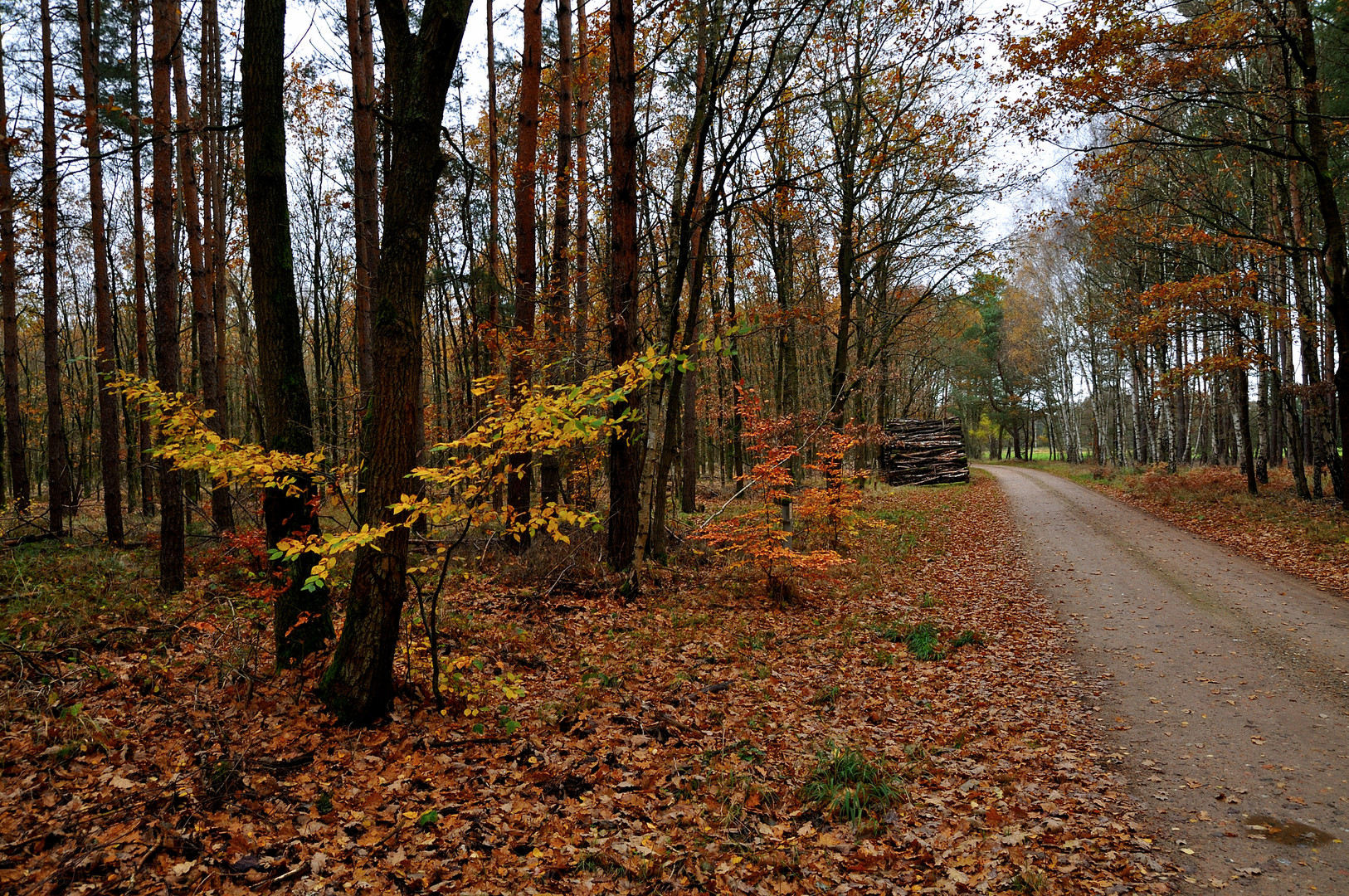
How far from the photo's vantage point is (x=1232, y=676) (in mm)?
6113

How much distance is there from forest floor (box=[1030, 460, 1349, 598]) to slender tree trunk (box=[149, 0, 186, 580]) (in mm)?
15490

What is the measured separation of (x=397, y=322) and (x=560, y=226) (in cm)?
664

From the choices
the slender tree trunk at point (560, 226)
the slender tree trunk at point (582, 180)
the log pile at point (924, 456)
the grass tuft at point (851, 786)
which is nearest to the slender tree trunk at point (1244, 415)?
the log pile at point (924, 456)

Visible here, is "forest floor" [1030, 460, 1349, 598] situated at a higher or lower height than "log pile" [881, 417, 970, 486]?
lower

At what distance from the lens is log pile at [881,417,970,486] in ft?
81.1

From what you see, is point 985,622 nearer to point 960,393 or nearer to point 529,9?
point 529,9

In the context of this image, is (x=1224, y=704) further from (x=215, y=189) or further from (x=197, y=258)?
(x=215, y=189)

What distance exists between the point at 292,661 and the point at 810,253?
16.6 metres

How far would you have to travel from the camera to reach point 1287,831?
3768mm

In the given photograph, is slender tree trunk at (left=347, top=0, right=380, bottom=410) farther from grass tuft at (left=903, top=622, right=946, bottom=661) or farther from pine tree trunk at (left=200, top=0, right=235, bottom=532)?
grass tuft at (left=903, top=622, right=946, bottom=661)

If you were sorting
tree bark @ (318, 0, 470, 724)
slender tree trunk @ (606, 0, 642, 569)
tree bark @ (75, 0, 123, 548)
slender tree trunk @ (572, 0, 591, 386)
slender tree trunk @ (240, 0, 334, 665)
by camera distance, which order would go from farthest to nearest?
1. slender tree trunk @ (572, 0, 591, 386)
2. tree bark @ (75, 0, 123, 548)
3. slender tree trunk @ (606, 0, 642, 569)
4. slender tree trunk @ (240, 0, 334, 665)
5. tree bark @ (318, 0, 470, 724)

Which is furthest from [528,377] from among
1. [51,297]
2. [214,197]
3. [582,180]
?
[214,197]

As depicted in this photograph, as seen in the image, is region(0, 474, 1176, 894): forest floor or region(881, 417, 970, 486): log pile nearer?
region(0, 474, 1176, 894): forest floor

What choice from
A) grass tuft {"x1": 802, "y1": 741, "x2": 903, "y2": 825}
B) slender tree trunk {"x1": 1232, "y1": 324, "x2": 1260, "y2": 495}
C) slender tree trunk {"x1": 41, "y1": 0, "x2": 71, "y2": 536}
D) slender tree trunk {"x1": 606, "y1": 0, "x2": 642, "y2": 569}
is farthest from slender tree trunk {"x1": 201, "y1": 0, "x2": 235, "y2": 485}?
slender tree trunk {"x1": 1232, "y1": 324, "x2": 1260, "y2": 495}
